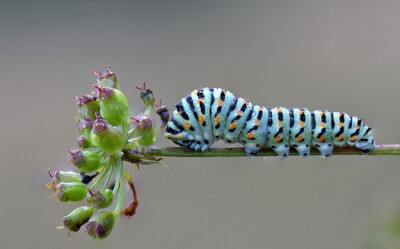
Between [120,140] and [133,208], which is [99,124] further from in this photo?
[133,208]

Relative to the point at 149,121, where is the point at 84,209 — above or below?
below

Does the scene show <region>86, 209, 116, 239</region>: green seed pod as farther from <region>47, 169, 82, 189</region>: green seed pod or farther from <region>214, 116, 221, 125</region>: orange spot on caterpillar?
<region>214, 116, 221, 125</region>: orange spot on caterpillar

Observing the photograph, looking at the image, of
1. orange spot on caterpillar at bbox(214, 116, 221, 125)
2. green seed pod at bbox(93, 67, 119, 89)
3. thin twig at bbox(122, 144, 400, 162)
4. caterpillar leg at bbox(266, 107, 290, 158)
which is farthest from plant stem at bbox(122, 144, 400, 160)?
green seed pod at bbox(93, 67, 119, 89)

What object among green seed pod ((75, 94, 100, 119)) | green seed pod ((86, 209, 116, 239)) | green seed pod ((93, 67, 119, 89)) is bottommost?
green seed pod ((86, 209, 116, 239))

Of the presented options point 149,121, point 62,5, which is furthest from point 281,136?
point 62,5

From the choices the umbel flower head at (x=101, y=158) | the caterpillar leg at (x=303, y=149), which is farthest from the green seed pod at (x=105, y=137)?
the caterpillar leg at (x=303, y=149)

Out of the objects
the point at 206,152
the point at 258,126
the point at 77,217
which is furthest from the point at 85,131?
the point at 258,126
